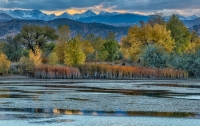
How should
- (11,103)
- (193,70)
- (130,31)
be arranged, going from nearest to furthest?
(11,103), (193,70), (130,31)

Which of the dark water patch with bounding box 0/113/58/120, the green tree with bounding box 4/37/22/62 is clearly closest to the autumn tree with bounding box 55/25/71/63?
the green tree with bounding box 4/37/22/62

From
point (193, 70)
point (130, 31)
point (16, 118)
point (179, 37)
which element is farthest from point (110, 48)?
point (16, 118)

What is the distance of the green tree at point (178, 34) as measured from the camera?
106m

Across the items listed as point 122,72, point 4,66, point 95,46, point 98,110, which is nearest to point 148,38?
point 122,72

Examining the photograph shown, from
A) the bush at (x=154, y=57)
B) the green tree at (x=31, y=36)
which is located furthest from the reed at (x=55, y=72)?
the green tree at (x=31, y=36)

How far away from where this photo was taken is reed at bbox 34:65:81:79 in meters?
78.2

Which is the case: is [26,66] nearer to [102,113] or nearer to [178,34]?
[178,34]

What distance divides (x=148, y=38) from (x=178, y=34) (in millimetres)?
13043

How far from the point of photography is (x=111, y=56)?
107438 millimetres

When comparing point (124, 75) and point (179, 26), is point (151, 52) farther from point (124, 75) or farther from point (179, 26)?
point (179, 26)

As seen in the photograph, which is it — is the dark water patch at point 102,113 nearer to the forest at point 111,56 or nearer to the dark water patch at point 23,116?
the dark water patch at point 23,116

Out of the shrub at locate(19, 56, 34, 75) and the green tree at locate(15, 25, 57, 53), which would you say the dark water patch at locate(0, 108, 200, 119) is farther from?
the green tree at locate(15, 25, 57, 53)

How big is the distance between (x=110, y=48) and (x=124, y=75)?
2611cm

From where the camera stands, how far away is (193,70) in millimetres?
87812
